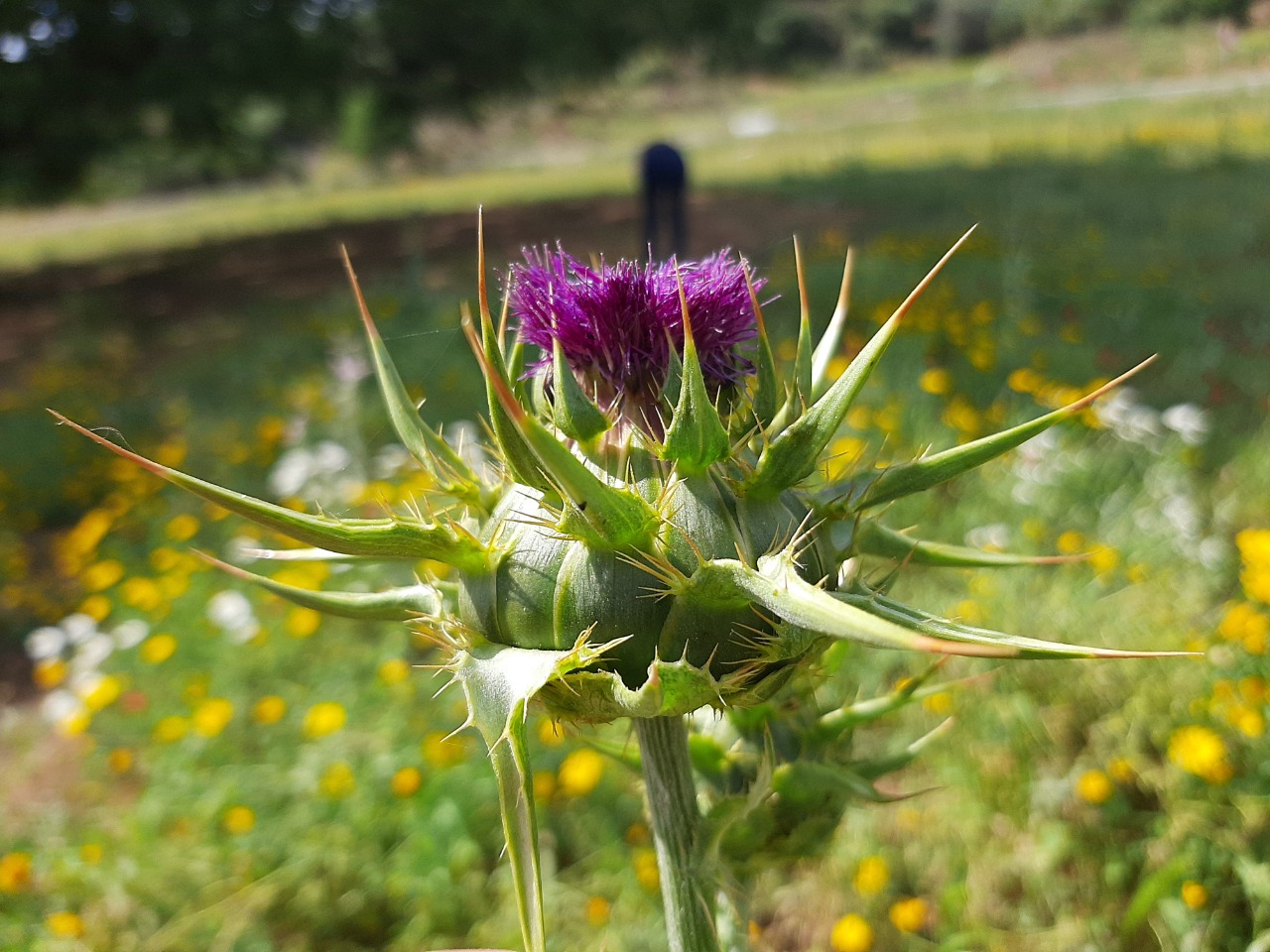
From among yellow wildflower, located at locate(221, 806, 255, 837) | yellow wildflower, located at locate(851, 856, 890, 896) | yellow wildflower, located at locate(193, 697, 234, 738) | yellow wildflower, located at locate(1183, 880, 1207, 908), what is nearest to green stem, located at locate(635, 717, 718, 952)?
yellow wildflower, located at locate(851, 856, 890, 896)

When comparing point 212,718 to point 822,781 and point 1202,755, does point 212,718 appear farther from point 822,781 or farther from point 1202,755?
point 1202,755

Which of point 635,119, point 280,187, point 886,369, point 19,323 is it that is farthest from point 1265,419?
point 280,187

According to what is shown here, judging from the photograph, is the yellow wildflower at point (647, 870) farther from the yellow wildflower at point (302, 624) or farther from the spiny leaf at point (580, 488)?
the spiny leaf at point (580, 488)

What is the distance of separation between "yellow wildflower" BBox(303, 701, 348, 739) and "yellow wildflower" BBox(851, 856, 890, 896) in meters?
1.59

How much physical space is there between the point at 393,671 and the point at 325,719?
0.98 feet

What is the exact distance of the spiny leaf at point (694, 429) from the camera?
98cm

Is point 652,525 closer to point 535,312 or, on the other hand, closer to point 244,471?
point 535,312

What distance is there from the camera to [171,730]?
9.68 feet

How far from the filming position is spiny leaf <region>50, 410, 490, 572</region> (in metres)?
0.83

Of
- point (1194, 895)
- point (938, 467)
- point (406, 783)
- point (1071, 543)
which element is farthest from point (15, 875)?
point (1071, 543)

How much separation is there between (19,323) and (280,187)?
2251 centimetres

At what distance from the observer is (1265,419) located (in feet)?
15.1

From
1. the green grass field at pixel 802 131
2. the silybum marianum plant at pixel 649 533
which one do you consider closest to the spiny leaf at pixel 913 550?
the silybum marianum plant at pixel 649 533

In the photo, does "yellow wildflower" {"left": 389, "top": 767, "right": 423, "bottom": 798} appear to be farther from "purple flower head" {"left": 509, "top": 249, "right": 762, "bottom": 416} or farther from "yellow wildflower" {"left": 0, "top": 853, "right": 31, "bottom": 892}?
"purple flower head" {"left": 509, "top": 249, "right": 762, "bottom": 416}
